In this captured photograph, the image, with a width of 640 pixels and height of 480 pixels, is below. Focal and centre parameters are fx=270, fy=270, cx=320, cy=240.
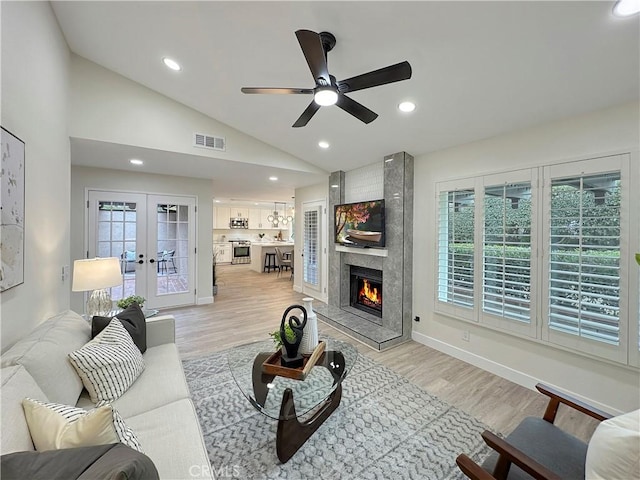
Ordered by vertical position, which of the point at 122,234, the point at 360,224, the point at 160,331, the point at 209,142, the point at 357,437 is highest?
the point at 209,142

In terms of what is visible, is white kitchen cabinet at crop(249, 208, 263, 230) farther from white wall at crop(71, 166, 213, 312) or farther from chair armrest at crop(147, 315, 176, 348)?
chair armrest at crop(147, 315, 176, 348)

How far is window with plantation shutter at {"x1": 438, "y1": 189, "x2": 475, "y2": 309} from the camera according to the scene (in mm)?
3068

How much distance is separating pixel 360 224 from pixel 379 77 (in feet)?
8.37

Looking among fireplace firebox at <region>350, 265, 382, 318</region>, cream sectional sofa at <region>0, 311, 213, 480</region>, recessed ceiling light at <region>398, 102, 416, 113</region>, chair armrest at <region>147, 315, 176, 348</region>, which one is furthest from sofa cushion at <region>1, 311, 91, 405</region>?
fireplace firebox at <region>350, 265, 382, 318</region>

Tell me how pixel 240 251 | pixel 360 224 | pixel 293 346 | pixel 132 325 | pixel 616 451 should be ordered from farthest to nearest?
1. pixel 240 251
2. pixel 360 224
3. pixel 132 325
4. pixel 293 346
5. pixel 616 451

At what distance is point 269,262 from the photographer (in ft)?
31.1

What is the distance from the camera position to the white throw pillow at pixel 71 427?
928mm

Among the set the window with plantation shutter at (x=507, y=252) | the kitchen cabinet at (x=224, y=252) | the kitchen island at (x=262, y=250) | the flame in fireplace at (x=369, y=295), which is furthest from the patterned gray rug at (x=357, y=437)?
the kitchen cabinet at (x=224, y=252)

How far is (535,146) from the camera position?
2.59m

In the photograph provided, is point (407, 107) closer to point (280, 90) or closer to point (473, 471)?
point (280, 90)

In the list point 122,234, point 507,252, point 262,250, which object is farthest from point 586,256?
point 262,250

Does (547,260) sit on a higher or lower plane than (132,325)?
higher

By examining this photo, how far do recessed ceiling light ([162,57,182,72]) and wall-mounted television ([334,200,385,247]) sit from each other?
9.17 feet

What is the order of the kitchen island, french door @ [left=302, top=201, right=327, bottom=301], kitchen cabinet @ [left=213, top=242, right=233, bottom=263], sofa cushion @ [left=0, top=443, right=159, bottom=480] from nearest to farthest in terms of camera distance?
sofa cushion @ [left=0, top=443, right=159, bottom=480], french door @ [left=302, top=201, right=327, bottom=301], the kitchen island, kitchen cabinet @ [left=213, top=242, right=233, bottom=263]
